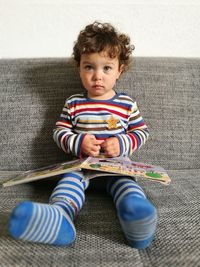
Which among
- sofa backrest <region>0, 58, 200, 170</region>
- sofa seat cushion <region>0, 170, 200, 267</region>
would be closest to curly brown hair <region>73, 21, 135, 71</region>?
sofa backrest <region>0, 58, 200, 170</region>

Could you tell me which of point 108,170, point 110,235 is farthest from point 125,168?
point 110,235

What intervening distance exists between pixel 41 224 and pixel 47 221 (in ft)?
0.06

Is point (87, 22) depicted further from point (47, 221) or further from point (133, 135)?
point (47, 221)

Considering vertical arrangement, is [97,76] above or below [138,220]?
above

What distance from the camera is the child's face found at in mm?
968

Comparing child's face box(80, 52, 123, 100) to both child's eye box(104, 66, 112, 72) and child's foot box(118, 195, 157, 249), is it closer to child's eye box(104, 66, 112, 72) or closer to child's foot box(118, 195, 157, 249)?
child's eye box(104, 66, 112, 72)

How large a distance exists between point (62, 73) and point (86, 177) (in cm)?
48

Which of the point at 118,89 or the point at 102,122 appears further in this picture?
the point at 118,89

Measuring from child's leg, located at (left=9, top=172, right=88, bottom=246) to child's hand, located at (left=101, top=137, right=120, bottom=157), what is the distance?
210 mm

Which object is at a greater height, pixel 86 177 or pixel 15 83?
pixel 15 83

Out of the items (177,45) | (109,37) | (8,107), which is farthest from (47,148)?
(177,45)

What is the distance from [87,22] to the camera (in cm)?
133

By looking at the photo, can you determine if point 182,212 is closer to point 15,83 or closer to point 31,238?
point 31,238

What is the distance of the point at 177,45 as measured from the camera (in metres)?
1.38
